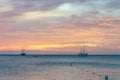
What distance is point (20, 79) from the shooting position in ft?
209

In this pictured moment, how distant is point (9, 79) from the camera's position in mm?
62812

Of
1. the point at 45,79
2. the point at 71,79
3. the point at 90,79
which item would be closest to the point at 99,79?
the point at 90,79

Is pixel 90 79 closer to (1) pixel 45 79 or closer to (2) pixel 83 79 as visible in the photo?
(2) pixel 83 79

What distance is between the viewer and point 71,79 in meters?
60.7

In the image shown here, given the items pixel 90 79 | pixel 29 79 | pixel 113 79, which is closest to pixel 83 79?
pixel 90 79

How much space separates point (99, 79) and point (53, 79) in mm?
9045

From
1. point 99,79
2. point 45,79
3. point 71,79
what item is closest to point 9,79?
point 45,79

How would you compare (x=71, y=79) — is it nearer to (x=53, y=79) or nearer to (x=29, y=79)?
(x=53, y=79)

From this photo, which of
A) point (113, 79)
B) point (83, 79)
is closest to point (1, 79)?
point (83, 79)

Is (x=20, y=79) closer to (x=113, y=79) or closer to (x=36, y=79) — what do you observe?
(x=36, y=79)

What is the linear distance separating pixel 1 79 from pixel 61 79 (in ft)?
38.9

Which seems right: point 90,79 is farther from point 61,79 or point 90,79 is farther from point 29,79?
point 29,79

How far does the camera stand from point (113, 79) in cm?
6034

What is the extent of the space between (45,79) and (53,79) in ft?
5.19
